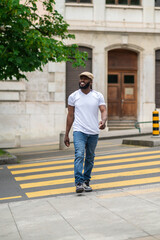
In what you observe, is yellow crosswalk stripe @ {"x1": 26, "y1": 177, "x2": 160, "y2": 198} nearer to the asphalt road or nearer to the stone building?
the asphalt road

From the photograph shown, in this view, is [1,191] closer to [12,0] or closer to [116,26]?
[12,0]

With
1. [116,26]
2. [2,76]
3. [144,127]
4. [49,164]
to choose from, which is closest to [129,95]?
[144,127]

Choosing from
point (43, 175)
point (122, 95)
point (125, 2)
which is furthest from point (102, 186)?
point (125, 2)

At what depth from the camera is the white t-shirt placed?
6312mm

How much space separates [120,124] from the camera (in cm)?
2211

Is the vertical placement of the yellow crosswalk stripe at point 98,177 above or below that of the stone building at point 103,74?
below

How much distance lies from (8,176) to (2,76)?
4198 mm

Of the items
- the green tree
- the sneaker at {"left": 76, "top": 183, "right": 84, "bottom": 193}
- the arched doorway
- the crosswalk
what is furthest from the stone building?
the sneaker at {"left": 76, "top": 183, "right": 84, "bottom": 193}

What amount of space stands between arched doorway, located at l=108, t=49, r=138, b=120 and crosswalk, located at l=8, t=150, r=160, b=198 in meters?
11.4

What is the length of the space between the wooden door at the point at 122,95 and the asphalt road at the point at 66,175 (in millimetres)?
11220

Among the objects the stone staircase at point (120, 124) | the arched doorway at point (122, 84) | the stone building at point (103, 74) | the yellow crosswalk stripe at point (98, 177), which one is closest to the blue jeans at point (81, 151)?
the yellow crosswalk stripe at point (98, 177)

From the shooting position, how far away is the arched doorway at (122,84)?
2222 cm

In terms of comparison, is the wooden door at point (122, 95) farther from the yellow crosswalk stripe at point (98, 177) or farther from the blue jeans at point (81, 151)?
the blue jeans at point (81, 151)

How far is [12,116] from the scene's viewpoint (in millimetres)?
19938
